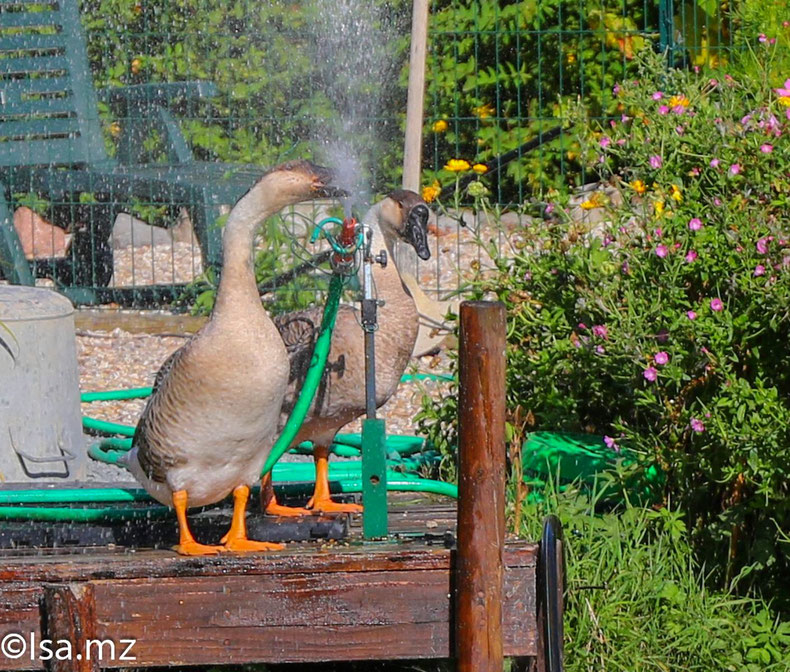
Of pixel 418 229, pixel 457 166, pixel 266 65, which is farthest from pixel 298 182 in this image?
pixel 266 65

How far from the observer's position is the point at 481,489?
139 inches

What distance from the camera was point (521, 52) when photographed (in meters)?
9.53

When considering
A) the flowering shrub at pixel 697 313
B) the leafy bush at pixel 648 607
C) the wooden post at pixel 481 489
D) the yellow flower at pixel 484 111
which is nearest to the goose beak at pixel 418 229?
the flowering shrub at pixel 697 313

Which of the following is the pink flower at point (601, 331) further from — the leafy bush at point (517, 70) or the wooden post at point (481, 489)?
the leafy bush at point (517, 70)

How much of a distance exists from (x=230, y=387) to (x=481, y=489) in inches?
26.9

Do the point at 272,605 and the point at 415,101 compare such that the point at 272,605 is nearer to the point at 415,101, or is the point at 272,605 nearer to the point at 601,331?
the point at 601,331

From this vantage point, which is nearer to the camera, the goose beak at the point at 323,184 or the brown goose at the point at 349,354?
the goose beak at the point at 323,184

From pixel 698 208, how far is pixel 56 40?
6.47m

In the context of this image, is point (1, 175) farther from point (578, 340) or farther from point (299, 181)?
point (299, 181)

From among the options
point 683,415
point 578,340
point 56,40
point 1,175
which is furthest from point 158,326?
point 683,415

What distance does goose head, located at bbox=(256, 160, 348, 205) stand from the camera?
12.3 feet

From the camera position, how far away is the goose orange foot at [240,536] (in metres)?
3.90

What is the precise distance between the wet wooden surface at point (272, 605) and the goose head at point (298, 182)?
3.07ft

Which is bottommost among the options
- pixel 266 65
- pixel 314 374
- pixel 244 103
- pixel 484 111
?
pixel 314 374
